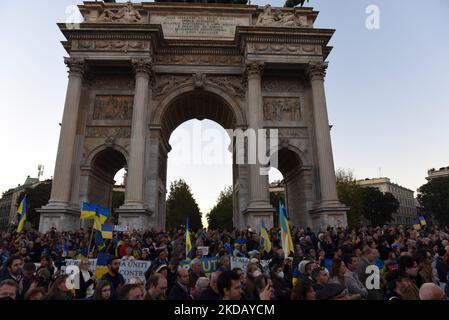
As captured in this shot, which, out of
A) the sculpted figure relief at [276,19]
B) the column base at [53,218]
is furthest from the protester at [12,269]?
the sculpted figure relief at [276,19]

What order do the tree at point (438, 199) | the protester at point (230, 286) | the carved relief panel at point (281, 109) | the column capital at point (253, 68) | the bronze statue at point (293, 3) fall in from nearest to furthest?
the protester at point (230, 286), the column capital at point (253, 68), the carved relief panel at point (281, 109), the bronze statue at point (293, 3), the tree at point (438, 199)

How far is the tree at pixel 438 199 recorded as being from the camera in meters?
60.1

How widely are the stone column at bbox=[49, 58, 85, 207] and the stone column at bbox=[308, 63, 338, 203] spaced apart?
677 inches

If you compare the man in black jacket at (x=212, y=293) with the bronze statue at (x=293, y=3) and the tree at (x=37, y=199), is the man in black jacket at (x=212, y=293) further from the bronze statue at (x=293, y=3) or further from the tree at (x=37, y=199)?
the tree at (x=37, y=199)

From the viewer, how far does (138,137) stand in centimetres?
2117

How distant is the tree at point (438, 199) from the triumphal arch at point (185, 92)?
5086 cm

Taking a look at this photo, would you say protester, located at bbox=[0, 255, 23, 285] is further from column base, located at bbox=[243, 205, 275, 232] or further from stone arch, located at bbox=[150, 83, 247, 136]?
stone arch, located at bbox=[150, 83, 247, 136]

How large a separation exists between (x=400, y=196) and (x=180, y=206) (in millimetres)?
80354

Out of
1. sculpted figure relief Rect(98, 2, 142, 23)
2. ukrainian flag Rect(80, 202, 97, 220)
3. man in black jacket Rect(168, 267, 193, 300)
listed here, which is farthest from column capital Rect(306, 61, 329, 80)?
man in black jacket Rect(168, 267, 193, 300)

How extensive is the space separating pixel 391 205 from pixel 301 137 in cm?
5304

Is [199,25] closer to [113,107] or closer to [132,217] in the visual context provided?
[113,107]

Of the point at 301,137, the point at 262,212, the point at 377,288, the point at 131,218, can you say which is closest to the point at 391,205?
the point at 301,137

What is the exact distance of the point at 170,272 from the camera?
22.7 ft

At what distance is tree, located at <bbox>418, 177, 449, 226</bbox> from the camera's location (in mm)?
60134
